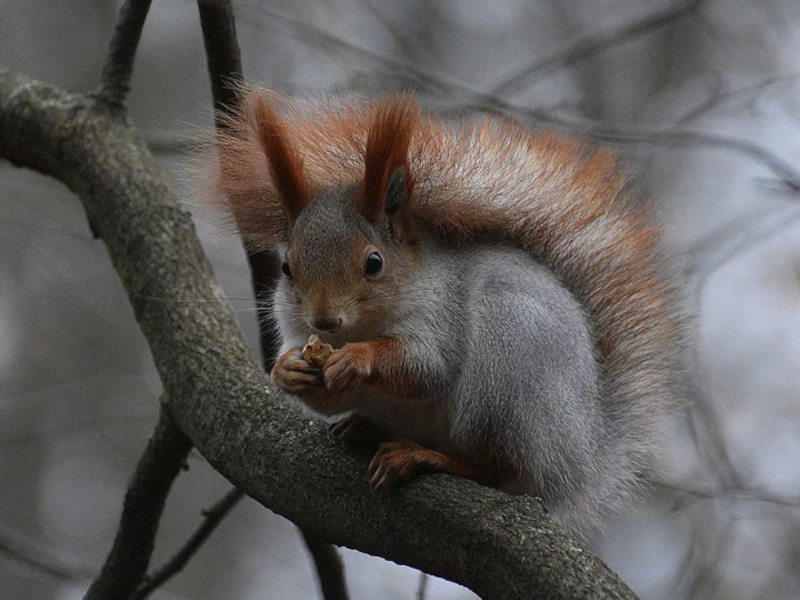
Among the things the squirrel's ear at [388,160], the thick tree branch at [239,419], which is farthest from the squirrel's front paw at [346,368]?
the squirrel's ear at [388,160]

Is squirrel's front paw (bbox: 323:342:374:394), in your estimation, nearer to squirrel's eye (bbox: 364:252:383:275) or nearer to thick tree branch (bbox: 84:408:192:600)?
squirrel's eye (bbox: 364:252:383:275)

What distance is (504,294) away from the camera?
2145 millimetres

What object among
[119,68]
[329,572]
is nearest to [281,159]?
[119,68]

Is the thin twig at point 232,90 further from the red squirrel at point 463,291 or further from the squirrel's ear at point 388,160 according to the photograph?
the squirrel's ear at point 388,160

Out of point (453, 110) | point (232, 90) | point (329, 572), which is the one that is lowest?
point (329, 572)

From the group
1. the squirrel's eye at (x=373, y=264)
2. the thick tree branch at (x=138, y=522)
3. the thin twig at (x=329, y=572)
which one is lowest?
the thick tree branch at (x=138, y=522)

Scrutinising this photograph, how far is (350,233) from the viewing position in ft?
7.02

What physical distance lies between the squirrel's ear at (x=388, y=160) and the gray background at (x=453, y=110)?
402 mm

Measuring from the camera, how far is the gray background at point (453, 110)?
338 centimetres

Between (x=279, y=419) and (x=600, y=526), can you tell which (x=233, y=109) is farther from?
(x=600, y=526)

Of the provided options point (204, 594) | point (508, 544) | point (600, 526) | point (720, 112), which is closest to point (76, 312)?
point (204, 594)

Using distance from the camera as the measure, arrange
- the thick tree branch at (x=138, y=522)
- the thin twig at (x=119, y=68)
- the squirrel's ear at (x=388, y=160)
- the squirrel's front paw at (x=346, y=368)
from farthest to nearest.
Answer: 1. the thin twig at (x=119, y=68)
2. the thick tree branch at (x=138, y=522)
3. the squirrel's ear at (x=388, y=160)
4. the squirrel's front paw at (x=346, y=368)

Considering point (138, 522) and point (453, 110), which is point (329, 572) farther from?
point (453, 110)

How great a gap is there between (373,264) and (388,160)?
0.74 ft
